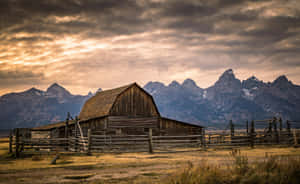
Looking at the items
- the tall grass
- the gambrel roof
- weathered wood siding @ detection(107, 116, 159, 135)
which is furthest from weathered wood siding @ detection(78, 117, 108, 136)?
the tall grass

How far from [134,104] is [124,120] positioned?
251 centimetres

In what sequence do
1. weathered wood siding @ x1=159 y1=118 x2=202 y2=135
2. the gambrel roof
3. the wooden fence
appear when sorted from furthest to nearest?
1. weathered wood siding @ x1=159 y1=118 x2=202 y2=135
2. the gambrel roof
3. the wooden fence

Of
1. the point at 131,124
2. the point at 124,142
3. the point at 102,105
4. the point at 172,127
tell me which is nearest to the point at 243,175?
the point at 124,142

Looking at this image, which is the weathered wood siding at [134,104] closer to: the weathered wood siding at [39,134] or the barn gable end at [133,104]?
the barn gable end at [133,104]

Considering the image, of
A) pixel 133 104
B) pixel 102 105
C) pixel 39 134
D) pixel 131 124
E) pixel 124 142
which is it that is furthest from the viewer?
pixel 39 134

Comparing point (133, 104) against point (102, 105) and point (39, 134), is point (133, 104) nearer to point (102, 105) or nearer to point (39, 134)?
point (102, 105)

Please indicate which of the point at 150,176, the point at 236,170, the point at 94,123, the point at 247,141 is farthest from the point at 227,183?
the point at 94,123

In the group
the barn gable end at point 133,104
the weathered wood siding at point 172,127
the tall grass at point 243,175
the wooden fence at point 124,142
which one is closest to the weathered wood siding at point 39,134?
the wooden fence at point 124,142

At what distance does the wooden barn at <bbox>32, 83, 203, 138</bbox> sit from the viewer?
28406 millimetres

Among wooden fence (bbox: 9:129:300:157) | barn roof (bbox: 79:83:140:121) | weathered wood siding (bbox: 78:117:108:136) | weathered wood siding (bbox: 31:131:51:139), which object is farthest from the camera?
weathered wood siding (bbox: 31:131:51:139)

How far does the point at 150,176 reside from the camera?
9570mm

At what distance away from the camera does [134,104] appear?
3103 centimetres

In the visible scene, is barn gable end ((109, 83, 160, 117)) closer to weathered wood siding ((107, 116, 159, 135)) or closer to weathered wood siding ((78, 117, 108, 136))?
weathered wood siding ((107, 116, 159, 135))

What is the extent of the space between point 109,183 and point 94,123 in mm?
20578
